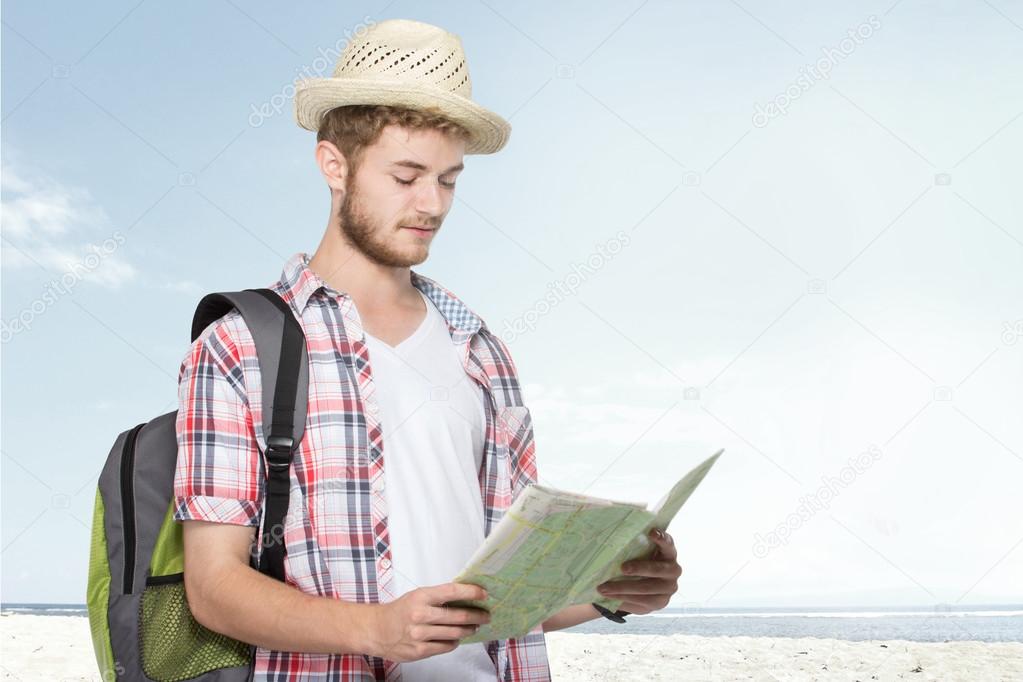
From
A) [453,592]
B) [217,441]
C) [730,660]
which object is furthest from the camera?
[730,660]

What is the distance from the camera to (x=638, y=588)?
1.84 meters

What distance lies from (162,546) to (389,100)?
0.94m

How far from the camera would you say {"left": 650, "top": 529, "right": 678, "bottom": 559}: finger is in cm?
175

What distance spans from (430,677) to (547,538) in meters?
0.57

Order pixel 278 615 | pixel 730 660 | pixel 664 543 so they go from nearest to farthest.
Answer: pixel 278 615 → pixel 664 543 → pixel 730 660

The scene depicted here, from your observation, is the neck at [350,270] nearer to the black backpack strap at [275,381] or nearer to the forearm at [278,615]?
the black backpack strap at [275,381]

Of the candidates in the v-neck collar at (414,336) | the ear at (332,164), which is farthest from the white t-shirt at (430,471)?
the ear at (332,164)

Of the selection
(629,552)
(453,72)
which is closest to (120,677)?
(629,552)

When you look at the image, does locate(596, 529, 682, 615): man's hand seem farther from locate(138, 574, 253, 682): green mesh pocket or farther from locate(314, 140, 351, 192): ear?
locate(314, 140, 351, 192): ear

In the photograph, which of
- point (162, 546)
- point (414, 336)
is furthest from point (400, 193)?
point (162, 546)

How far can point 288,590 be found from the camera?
1.55m

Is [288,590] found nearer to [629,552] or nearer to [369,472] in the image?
[369,472]

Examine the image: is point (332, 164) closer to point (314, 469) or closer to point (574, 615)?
point (314, 469)

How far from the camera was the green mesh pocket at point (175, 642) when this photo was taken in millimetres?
1669
